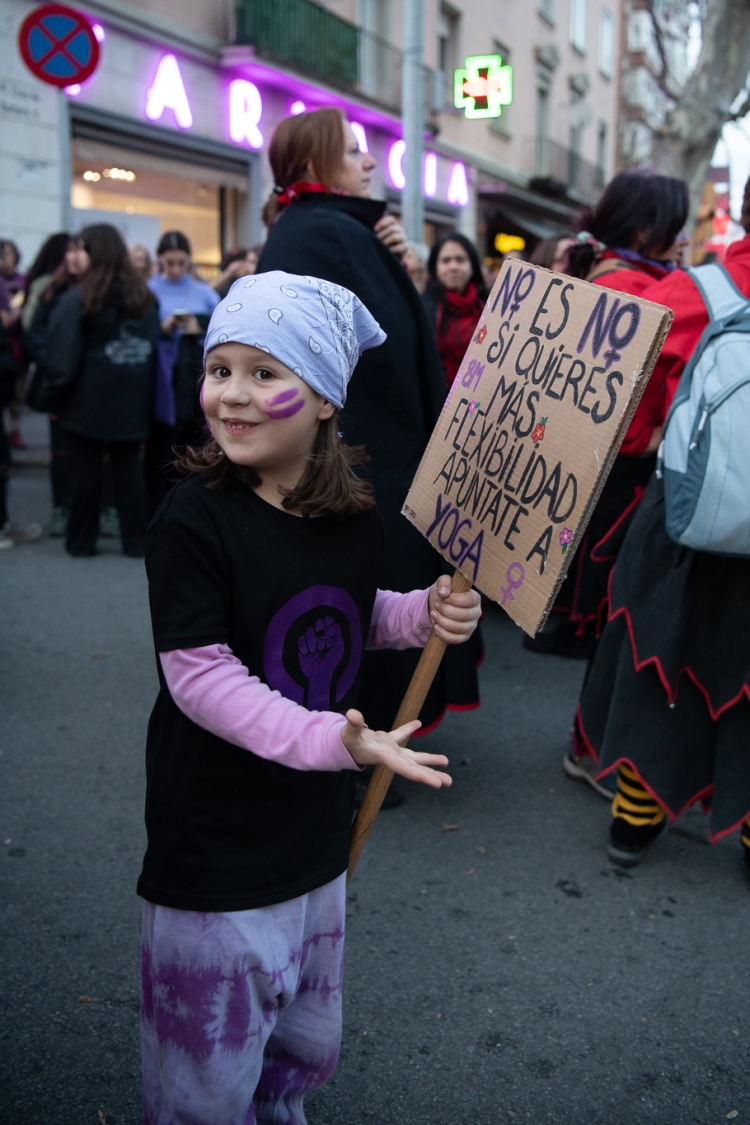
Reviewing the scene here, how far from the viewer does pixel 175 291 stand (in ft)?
23.0

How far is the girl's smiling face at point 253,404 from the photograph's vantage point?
4.73 feet

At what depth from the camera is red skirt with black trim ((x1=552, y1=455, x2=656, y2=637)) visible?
9.96 ft

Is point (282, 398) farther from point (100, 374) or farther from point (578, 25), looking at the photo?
point (578, 25)

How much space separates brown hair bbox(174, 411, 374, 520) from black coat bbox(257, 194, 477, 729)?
35.7 inches

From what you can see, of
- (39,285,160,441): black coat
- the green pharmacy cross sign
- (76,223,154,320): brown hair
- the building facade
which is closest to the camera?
(76,223,154,320): brown hair

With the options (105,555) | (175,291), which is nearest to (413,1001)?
(105,555)

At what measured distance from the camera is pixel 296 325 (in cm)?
145

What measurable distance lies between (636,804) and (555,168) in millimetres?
24053

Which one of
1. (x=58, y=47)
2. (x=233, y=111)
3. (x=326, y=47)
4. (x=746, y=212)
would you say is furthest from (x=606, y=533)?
(x=326, y=47)

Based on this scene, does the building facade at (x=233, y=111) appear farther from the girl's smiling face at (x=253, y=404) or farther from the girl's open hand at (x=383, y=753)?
the girl's open hand at (x=383, y=753)

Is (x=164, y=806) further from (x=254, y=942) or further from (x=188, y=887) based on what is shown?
(x=254, y=942)

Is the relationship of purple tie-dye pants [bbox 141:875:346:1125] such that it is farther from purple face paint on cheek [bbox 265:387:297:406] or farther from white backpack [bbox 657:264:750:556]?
white backpack [bbox 657:264:750:556]

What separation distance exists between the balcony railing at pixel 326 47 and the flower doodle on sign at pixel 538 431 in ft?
41.8

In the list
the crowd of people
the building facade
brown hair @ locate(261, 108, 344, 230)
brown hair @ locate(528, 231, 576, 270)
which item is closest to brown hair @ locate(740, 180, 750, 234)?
Result: the crowd of people
